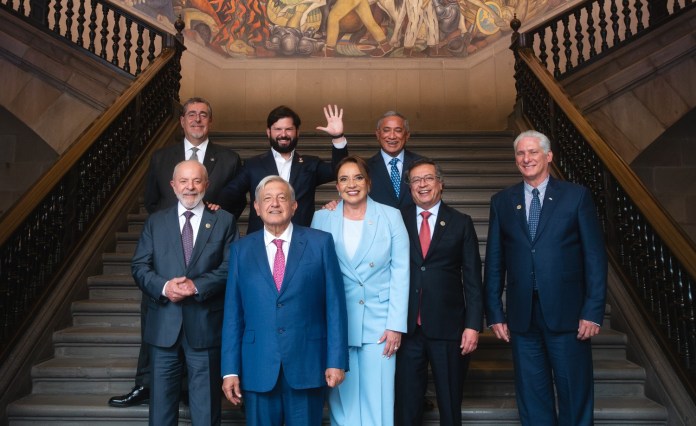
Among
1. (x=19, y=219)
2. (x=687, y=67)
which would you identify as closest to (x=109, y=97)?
(x=19, y=219)

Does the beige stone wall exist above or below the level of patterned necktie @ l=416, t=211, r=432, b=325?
above

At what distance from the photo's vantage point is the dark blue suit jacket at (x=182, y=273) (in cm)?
291

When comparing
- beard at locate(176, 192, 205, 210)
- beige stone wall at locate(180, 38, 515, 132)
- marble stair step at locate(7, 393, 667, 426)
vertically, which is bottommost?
marble stair step at locate(7, 393, 667, 426)

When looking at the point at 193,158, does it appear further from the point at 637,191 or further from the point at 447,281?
the point at 637,191

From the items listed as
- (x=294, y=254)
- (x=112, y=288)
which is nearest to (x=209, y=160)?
(x=112, y=288)

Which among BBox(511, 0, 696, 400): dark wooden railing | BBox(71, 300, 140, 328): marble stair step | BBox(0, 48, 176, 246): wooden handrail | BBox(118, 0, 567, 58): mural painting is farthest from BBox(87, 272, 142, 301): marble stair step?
BBox(118, 0, 567, 58): mural painting

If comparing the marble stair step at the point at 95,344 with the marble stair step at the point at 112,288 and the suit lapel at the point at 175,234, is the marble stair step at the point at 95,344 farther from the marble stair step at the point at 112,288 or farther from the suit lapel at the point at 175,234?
the suit lapel at the point at 175,234

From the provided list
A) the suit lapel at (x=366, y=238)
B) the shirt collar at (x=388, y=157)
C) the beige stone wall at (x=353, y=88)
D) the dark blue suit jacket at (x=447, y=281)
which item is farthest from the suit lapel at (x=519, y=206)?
the beige stone wall at (x=353, y=88)

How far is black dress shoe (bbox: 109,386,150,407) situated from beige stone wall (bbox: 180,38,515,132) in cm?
648

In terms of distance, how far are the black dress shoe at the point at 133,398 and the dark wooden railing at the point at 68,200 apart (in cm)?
68

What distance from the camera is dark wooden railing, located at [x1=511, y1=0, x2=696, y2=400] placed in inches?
135

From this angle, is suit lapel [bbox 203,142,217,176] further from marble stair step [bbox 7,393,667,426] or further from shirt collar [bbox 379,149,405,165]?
marble stair step [bbox 7,393,667,426]

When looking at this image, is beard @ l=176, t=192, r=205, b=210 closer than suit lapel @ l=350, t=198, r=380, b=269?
No

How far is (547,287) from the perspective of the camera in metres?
2.87
